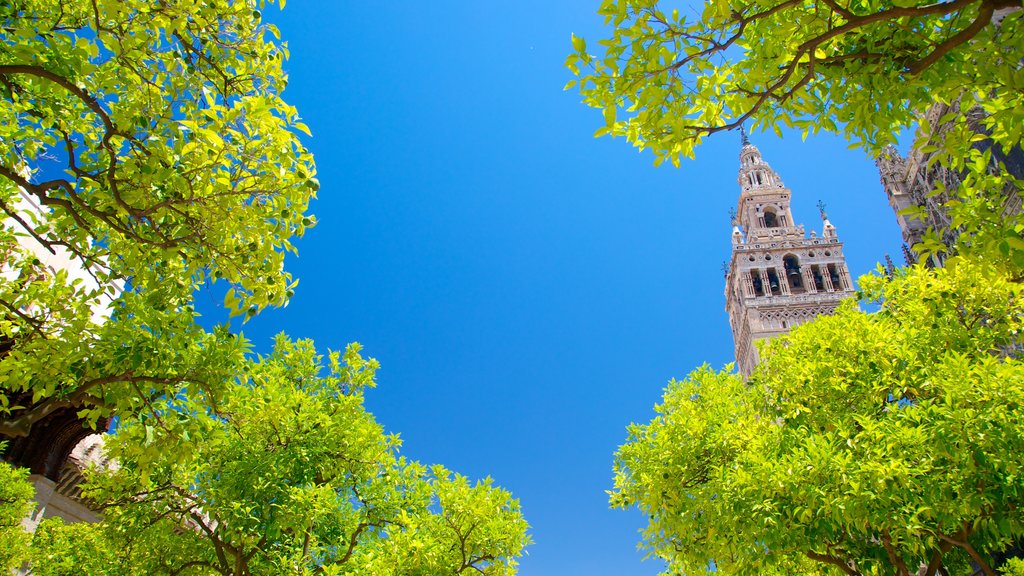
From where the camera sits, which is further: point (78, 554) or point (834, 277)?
point (834, 277)

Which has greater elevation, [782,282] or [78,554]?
[782,282]

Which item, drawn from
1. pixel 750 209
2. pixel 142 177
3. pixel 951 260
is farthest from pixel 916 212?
pixel 750 209

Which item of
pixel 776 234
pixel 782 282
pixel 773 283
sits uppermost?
pixel 776 234

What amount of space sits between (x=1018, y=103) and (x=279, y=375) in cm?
1506

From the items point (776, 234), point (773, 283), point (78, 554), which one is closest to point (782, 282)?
point (773, 283)

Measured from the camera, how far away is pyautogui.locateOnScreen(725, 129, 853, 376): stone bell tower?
55.2 m

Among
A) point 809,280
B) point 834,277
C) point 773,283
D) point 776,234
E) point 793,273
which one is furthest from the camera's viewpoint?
point 776,234

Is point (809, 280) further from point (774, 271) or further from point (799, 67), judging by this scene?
point (799, 67)

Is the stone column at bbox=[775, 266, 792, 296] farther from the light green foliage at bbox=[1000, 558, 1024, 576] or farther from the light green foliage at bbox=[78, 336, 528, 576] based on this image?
the light green foliage at bbox=[78, 336, 528, 576]

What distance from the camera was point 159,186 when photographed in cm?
644

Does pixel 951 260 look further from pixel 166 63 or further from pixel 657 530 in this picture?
pixel 657 530

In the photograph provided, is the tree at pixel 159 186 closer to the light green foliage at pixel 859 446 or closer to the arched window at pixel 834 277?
the light green foliage at pixel 859 446

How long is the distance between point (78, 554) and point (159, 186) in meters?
13.2

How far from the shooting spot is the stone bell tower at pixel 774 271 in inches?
2172
